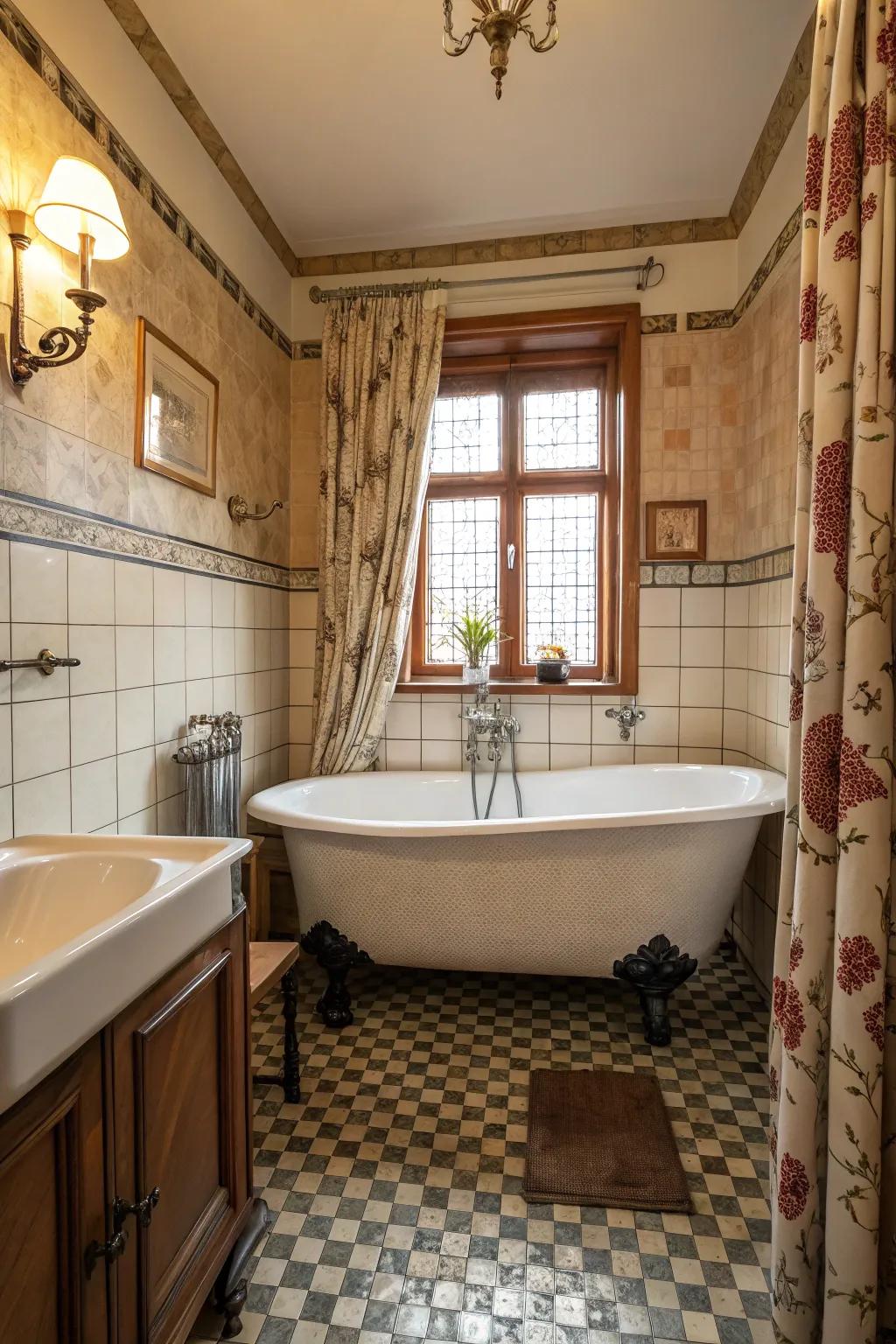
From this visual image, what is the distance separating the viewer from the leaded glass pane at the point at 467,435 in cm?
323

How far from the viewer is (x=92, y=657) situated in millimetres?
1742

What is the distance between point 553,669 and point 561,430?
111 cm

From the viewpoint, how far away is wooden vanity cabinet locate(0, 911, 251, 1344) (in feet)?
2.52

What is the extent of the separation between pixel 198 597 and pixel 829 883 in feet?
6.40

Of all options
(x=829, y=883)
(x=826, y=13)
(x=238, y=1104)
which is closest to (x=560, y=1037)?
(x=238, y=1104)

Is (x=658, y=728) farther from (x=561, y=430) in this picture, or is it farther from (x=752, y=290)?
(x=752, y=290)

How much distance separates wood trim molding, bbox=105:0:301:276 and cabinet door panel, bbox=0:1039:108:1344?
2470mm

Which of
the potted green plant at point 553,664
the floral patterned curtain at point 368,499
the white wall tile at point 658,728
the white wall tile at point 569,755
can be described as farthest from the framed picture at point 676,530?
the floral patterned curtain at point 368,499

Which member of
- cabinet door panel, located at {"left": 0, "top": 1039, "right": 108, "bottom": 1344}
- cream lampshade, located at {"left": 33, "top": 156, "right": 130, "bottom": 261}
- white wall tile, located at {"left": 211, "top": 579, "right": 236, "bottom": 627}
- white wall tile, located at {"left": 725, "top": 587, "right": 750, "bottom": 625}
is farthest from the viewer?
white wall tile, located at {"left": 725, "top": 587, "right": 750, "bottom": 625}

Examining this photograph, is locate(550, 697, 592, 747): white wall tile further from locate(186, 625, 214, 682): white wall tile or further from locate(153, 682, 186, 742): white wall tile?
locate(153, 682, 186, 742): white wall tile

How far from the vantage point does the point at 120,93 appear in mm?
1856

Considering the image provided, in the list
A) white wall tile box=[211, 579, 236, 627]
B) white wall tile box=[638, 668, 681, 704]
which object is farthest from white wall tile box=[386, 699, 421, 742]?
white wall tile box=[638, 668, 681, 704]

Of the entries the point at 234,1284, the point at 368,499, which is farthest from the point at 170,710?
the point at 234,1284

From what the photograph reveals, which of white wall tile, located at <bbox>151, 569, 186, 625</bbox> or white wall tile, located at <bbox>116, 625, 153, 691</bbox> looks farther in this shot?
white wall tile, located at <bbox>151, 569, 186, 625</bbox>
